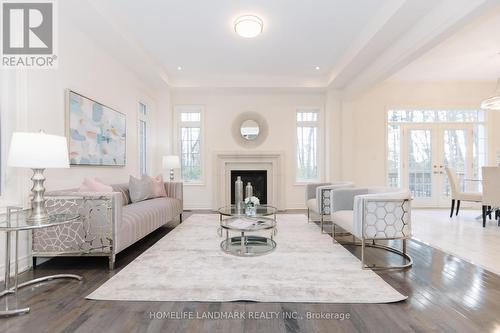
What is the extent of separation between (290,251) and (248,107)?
3.98 m

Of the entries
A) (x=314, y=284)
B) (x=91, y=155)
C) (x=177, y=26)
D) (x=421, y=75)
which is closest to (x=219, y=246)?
(x=314, y=284)

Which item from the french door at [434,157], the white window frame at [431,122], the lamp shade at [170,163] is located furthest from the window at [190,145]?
the french door at [434,157]

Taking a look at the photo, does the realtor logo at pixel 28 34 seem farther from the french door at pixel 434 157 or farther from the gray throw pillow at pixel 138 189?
the french door at pixel 434 157

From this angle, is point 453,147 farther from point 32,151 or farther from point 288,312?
point 32,151

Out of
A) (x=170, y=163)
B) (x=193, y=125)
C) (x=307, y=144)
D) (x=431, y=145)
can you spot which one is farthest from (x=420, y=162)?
(x=170, y=163)

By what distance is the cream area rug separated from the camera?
1.93 m

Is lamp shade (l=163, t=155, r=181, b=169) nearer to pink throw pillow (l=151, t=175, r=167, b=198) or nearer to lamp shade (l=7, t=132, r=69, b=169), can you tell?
pink throw pillow (l=151, t=175, r=167, b=198)

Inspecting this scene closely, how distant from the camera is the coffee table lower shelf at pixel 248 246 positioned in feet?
9.26

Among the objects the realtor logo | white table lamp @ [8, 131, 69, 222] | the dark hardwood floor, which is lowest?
the dark hardwood floor

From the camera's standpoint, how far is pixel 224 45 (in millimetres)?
4230

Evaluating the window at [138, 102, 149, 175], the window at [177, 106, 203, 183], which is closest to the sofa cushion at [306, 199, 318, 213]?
the window at [177, 106, 203, 183]

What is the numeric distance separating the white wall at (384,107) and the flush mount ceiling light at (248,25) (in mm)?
3376

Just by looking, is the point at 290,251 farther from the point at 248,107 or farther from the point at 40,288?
the point at 248,107

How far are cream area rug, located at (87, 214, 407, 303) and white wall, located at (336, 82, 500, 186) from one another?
3.55 meters
